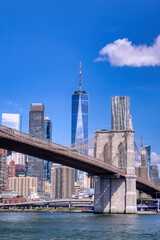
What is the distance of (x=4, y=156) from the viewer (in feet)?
641

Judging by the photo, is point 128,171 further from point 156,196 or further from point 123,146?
point 156,196

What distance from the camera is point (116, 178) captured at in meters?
74.2

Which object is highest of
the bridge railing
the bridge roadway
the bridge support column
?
the bridge railing

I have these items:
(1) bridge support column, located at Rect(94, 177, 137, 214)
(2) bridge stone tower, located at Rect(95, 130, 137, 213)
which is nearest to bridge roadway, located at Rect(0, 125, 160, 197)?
(2) bridge stone tower, located at Rect(95, 130, 137, 213)

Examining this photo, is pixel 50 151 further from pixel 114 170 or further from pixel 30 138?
pixel 114 170

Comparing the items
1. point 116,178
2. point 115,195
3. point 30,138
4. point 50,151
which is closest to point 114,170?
point 116,178

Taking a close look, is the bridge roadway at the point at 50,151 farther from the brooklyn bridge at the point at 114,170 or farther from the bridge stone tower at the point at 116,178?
the bridge stone tower at the point at 116,178

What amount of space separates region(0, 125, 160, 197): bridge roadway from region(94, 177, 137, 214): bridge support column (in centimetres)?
188

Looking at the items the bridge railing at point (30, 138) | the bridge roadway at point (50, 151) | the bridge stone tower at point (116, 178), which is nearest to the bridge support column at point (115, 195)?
the bridge stone tower at point (116, 178)

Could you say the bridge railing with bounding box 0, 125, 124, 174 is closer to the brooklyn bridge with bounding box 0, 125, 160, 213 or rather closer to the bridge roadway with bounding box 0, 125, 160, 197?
the bridge roadway with bounding box 0, 125, 160, 197

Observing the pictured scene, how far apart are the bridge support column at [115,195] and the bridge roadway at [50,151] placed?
188 cm

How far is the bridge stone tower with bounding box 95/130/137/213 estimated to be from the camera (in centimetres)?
7362

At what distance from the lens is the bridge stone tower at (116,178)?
242 ft

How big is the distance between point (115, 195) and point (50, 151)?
2090 cm
